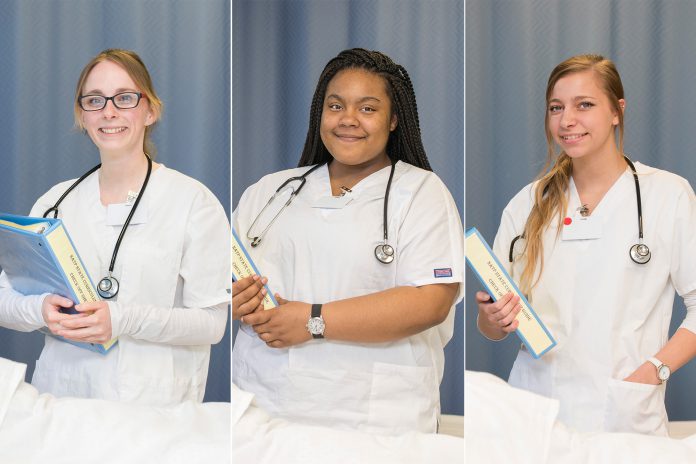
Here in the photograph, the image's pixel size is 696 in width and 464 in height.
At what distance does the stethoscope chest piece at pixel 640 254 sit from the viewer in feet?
4.91

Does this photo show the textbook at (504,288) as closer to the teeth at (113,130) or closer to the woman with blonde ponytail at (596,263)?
the woman with blonde ponytail at (596,263)

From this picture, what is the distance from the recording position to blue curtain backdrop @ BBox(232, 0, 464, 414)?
1.53 metres

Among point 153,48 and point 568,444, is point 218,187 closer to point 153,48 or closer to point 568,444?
point 153,48

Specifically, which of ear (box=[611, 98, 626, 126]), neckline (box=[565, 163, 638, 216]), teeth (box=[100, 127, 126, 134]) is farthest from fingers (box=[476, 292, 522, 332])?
teeth (box=[100, 127, 126, 134])

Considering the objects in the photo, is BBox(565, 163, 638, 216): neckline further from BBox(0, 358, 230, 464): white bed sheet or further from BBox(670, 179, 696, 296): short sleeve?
BBox(0, 358, 230, 464): white bed sheet

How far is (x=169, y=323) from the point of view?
5.55 feet

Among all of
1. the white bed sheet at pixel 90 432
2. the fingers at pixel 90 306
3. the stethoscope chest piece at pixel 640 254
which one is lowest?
the white bed sheet at pixel 90 432

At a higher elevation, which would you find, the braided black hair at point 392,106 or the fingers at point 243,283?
the braided black hair at point 392,106

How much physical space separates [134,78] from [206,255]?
0.47 m

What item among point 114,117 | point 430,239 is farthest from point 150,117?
point 430,239

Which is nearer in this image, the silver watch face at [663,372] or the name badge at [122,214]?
the silver watch face at [663,372]

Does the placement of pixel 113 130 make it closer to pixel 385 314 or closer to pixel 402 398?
pixel 385 314

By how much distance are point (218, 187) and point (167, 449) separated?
24.5 inches

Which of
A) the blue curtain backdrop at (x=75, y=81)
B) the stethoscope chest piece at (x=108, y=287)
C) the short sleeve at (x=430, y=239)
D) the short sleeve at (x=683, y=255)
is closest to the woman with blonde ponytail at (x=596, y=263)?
the short sleeve at (x=683, y=255)
